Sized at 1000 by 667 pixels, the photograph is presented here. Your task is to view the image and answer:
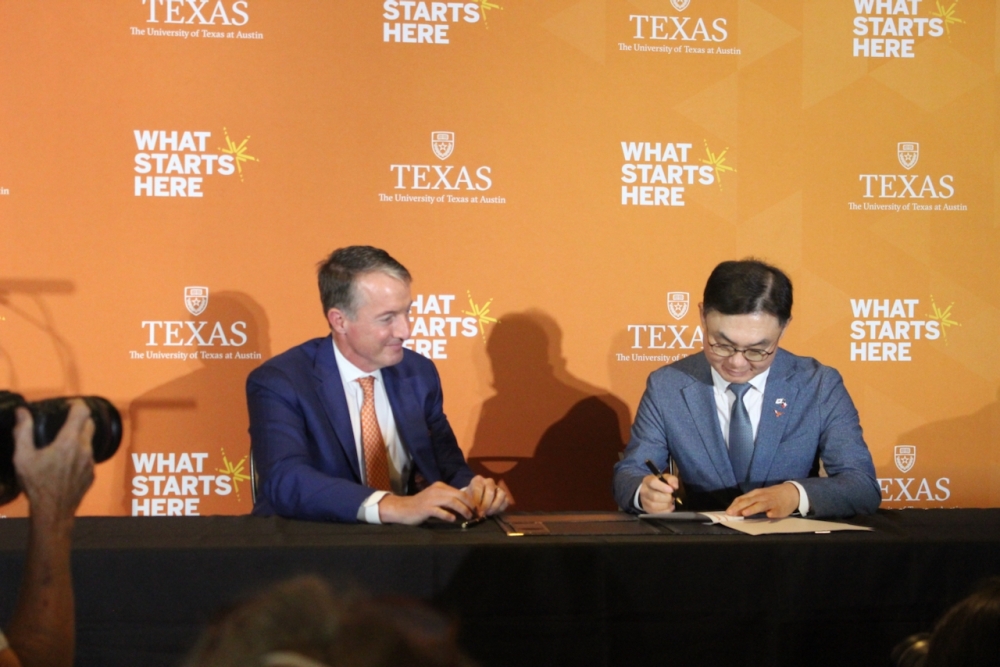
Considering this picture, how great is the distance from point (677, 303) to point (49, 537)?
9.40 ft

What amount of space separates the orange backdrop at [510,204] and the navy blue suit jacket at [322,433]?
2.91 feet

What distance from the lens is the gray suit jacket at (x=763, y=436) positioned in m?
2.45

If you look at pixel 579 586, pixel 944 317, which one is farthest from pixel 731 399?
pixel 944 317

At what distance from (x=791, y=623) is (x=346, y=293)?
1459mm

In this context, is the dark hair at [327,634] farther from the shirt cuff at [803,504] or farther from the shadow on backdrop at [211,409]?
the shadow on backdrop at [211,409]

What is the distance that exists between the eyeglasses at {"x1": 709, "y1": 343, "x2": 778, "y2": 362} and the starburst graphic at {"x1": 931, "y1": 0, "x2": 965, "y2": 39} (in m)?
2.27

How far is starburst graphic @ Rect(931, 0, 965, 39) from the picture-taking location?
3805mm

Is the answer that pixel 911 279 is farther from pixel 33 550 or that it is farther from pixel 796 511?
pixel 33 550

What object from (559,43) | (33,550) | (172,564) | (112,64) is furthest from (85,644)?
(559,43)

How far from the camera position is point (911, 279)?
12.4 ft

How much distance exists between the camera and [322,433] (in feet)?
7.97

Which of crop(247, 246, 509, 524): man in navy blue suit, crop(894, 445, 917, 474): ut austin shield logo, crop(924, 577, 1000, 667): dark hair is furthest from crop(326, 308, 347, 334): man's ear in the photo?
crop(894, 445, 917, 474): ut austin shield logo

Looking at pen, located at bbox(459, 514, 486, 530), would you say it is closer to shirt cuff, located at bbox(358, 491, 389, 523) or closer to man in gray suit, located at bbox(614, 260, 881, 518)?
shirt cuff, located at bbox(358, 491, 389, 523)

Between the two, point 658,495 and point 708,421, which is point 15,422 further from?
point 708,421
